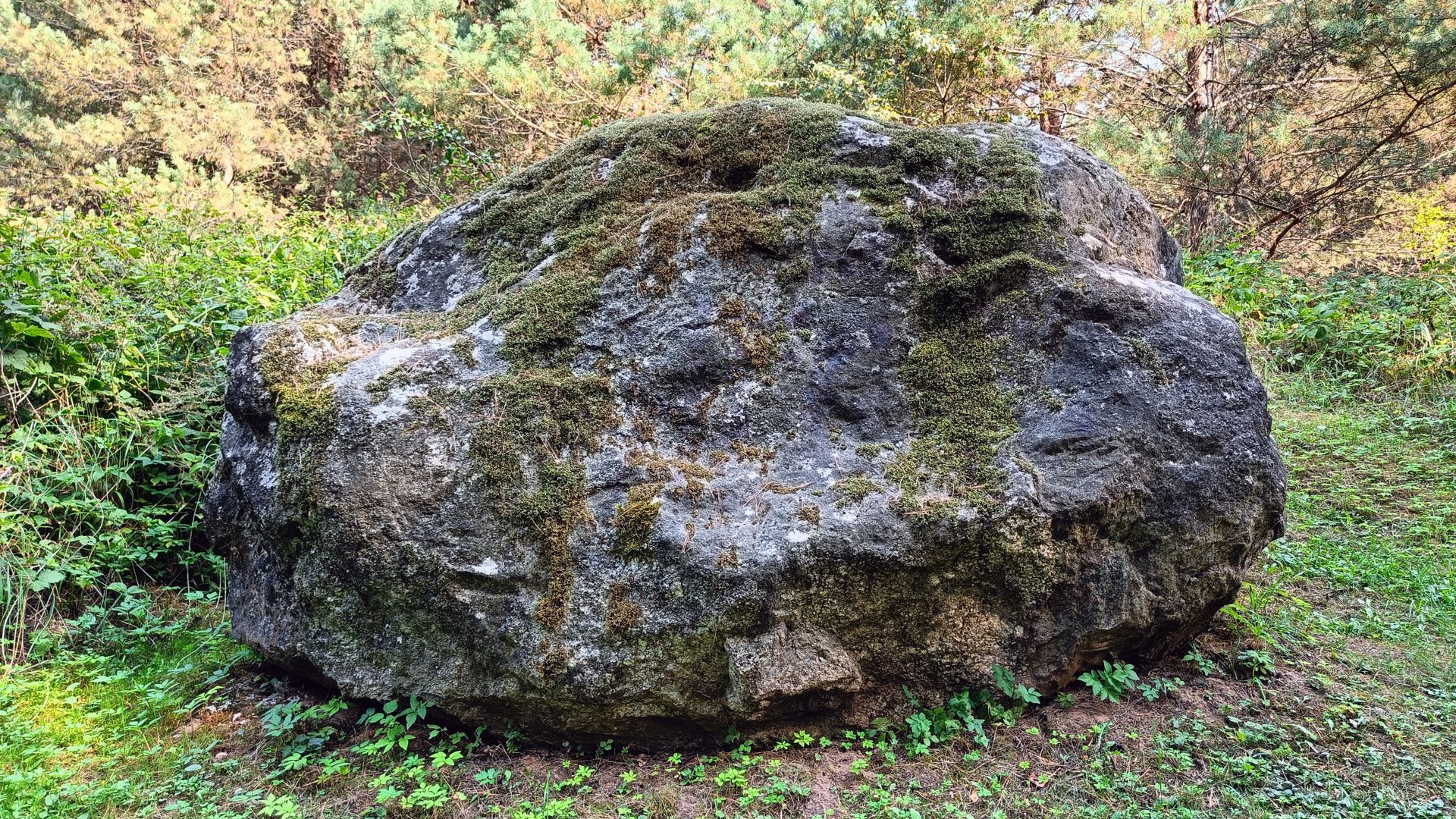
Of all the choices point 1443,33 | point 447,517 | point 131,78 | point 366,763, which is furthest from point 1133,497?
point 131,78

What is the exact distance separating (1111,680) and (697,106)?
26.1 ft

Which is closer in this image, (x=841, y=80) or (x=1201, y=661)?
(x=1201, y=661)

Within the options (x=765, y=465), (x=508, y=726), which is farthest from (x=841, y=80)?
(x=508, y=726)

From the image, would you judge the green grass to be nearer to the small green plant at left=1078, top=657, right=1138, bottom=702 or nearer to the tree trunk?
the small green plant at left=1078, top=657, right=1138, bottom=702

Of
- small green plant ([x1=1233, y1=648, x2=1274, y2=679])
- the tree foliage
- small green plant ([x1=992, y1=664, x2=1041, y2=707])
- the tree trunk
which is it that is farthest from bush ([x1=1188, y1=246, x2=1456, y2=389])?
small green plant ([x1=992, y1=664, x2=1041, y2=707])

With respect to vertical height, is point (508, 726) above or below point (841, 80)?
below

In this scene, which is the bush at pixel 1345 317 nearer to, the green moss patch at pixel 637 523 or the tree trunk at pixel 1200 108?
the tree trunk at pixel 1200 108

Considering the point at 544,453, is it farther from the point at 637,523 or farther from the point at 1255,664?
the point at 1255,664

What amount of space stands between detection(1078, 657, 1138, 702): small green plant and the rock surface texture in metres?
0.08

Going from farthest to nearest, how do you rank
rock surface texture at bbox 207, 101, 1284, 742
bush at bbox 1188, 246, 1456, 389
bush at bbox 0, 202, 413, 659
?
bush at bbox 1188, 246, 1456, 389, bush at bbox 0, 202, 413, 659, rock surface texture at bbox 207, 101, 1284, 742

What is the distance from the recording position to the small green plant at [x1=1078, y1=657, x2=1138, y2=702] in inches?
121

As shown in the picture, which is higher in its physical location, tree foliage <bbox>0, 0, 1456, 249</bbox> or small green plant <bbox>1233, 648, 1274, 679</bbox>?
tree foliage <bbox>0, 0, 1456, 249</bbox>

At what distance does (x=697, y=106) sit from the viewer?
941 cm

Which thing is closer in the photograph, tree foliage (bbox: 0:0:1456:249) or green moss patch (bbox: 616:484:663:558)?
green moss patch (bbox: 616:484:663:558)
